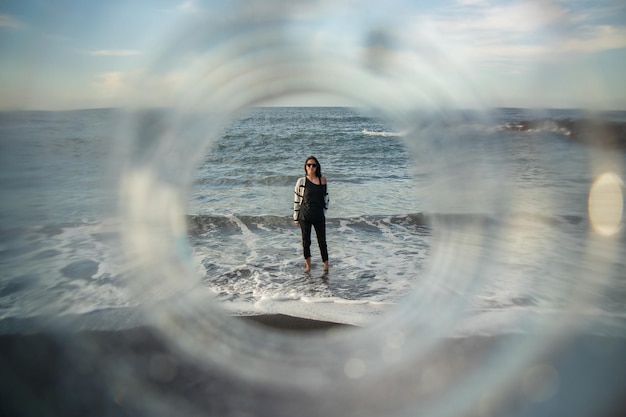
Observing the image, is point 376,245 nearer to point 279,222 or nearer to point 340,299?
point 279,222

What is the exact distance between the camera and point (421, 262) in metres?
6.62

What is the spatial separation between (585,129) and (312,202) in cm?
305

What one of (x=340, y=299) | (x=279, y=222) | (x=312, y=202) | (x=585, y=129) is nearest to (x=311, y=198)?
(x=312, y=202)

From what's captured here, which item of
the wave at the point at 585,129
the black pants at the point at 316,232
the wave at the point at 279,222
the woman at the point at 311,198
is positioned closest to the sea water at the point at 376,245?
the wave at the point at 585,129

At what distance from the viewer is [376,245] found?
772 centimetres

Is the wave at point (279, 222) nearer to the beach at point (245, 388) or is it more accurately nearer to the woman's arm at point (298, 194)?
the woman's arm at point (298, 194)

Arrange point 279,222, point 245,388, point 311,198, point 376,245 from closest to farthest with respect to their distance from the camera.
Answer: point 245,388, point 311,198, point 376,245, point 279,222

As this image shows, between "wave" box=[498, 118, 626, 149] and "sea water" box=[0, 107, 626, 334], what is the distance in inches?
0.8

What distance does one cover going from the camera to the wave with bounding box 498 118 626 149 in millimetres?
3134

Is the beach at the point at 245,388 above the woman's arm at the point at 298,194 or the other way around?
the other way around

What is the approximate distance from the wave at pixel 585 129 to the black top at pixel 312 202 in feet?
8.48

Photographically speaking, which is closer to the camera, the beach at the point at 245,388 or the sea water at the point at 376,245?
the beach at the point at 245,388

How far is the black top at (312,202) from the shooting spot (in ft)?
18.2

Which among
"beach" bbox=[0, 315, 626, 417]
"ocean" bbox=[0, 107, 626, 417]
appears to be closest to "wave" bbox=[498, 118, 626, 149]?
"ocean" bbox=[0, 107, 626, 417]
